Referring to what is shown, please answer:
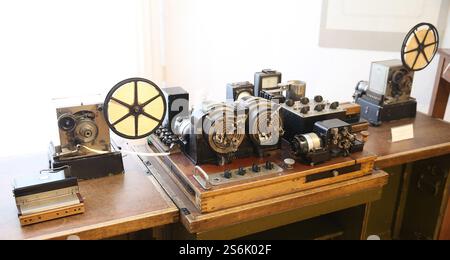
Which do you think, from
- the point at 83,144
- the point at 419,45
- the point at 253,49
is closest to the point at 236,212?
the point at 83,144

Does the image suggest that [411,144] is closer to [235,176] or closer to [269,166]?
[269,166]

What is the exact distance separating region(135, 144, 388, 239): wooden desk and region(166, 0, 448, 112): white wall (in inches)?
61.2

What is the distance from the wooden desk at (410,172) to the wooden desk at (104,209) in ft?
3.19

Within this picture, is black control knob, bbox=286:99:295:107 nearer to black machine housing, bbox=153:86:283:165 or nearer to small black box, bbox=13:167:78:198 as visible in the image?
black machine housing, bbox=153:86:283:165

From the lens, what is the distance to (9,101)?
254 cm

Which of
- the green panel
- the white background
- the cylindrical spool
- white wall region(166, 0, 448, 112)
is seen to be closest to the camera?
the cylindrical spool

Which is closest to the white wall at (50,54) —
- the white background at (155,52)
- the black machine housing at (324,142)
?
the white background at (155,52)

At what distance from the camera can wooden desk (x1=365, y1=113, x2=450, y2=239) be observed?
1904 mm

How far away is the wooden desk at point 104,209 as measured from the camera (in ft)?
4.22

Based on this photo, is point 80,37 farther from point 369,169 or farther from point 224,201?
point 369,169

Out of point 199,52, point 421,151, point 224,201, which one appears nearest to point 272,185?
point 224,201

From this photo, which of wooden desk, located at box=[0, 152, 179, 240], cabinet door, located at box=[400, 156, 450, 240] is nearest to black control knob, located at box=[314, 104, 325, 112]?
wooden desk, located at box=[0, 152, 179, 240]

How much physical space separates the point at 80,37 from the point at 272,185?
173 cm

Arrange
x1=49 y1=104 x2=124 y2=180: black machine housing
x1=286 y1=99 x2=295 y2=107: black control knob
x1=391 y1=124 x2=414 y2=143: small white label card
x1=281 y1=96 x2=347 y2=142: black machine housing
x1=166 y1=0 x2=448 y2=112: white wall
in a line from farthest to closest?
x1=166 y1=0 x2=448 y2=112: white wall, x1=391 y1=124 x2=414 y2=143: small white label card, x1=286 y1=99 x2=295 y2=107: black control knob, x1=281 y1=96 x2=347 y2=142: black machine housing, x1=49 y1=104 x2=124 y2=180: black machine housing
